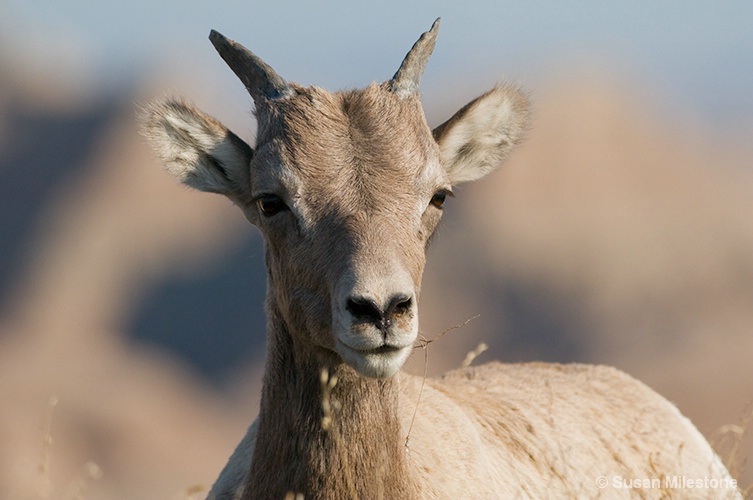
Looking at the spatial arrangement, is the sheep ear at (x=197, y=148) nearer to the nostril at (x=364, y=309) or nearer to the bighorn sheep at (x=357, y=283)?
the bighorn sheep at (x=357, y=283)

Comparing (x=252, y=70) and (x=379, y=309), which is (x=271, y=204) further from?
(x=379, y=309)

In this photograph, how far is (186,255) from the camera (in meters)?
58.2

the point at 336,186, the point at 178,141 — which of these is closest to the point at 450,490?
the point at 336,186

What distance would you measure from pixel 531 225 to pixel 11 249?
27.1 metres

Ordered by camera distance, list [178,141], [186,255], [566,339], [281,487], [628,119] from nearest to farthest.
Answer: [281,487], [178,141], [566,339], [186,255], [628,119]

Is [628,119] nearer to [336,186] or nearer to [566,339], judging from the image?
[566,339]

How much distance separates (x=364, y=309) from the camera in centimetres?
603

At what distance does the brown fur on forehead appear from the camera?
7023 mm

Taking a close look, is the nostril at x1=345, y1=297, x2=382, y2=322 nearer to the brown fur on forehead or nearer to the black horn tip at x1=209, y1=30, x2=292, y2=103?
the brown fur on forehead

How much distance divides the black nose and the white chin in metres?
0.20

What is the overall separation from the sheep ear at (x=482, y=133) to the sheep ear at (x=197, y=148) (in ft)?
4.73

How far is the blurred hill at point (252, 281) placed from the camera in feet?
140

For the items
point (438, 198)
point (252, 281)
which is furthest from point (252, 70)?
point (252, 281)

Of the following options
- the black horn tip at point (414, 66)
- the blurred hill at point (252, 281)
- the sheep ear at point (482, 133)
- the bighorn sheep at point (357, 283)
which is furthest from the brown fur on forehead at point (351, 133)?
the blurred hill at point (252, 281)
